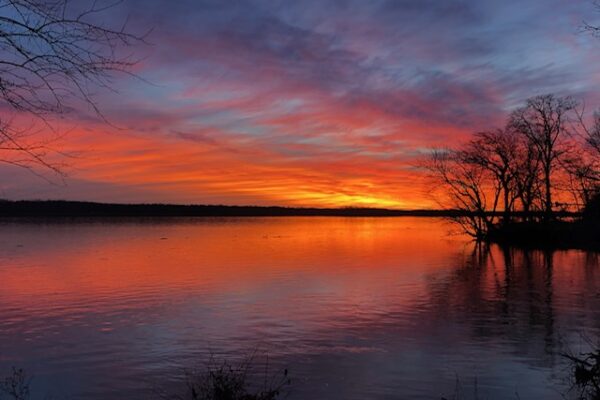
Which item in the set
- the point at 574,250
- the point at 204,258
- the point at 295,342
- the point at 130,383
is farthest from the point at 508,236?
the point at 130,383

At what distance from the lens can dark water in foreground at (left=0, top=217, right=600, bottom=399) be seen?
12.2 m

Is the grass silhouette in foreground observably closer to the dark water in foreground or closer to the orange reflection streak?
the dark water in foreground

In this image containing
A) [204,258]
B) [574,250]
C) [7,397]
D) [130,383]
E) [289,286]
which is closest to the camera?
[7,397]

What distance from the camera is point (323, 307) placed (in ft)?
70.2

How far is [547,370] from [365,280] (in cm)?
1703

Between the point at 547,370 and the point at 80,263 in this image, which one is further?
the point at 80,263

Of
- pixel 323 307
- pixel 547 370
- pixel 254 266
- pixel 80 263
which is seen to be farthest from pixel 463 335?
pixel 80 263

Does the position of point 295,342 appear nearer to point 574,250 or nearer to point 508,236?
point 574,250

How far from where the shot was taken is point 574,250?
51.2 metres

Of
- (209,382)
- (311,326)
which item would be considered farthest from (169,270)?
(209,382)

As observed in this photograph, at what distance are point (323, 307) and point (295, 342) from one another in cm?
594

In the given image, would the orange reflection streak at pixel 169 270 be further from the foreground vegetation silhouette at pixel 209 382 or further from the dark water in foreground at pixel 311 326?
the foreground vegetation silhouette at pixel 209 382

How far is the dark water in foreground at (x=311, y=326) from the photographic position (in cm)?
1220

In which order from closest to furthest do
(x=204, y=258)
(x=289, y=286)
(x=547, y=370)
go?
1. (x=547, y=370)
2. (x=289, y=286)
3. (x=204, y=258)
